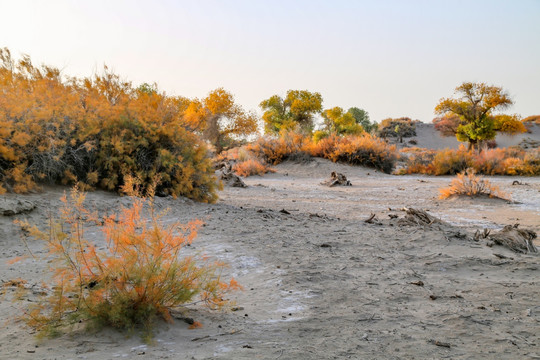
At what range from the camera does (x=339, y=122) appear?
1724 inches

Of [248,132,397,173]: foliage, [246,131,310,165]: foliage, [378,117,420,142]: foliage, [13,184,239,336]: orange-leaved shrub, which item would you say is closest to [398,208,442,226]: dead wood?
[13,184,239,336]: orange-leaved shrub

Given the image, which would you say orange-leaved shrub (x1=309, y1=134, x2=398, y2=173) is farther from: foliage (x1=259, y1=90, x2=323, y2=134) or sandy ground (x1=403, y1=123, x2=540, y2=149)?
sandy ground (x1=403, y1=123, x2=540, y2=149)

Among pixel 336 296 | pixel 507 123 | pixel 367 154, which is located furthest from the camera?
pixel 507 123

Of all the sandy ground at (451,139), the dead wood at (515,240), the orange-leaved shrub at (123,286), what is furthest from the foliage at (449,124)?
the orange-leaved shrub at (123,286)

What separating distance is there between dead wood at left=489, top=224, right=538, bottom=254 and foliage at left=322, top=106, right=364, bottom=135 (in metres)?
37.2

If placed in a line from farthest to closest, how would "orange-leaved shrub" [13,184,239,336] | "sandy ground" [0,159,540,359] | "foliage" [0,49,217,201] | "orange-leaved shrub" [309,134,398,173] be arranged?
"orange-leaved shrub" [309,134,398,173], "foliage" [0,49,217,201], "orange-leaved shrub" [13,184,239,336], "sandy ground" [0,159,540,359]

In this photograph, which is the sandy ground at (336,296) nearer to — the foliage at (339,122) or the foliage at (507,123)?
the foliage at (507,123)

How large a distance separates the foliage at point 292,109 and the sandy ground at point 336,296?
38.2 meters

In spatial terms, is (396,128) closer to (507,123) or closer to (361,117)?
(361,117)

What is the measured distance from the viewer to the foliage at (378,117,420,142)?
54325 millimetres

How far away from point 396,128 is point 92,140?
49.9 metres

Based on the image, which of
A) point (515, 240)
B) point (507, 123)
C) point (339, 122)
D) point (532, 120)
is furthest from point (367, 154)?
point (532, 120)

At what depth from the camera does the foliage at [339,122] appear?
43.5 metres

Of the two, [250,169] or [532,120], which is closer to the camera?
[250,169]
